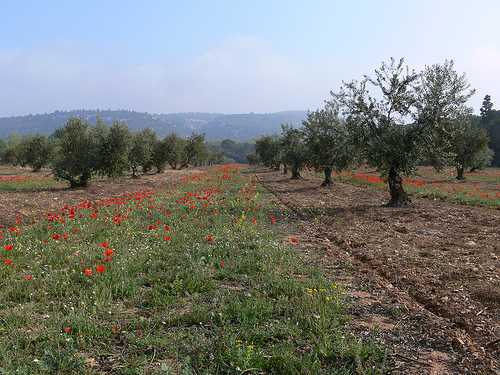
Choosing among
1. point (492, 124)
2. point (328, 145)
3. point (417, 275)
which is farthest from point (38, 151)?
point (492, 124)

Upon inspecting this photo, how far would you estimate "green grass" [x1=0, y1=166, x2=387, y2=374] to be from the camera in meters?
3.36

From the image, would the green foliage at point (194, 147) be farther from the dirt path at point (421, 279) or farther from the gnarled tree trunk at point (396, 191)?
the dirt path at point (421, 279)

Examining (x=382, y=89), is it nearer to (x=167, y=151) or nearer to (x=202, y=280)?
(x=202, y=280)

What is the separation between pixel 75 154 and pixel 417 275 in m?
22.8

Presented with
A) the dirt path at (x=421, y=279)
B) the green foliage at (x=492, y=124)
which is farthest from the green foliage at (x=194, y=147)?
the green foliage at (x=492, y=124)

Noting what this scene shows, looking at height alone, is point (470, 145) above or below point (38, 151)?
above

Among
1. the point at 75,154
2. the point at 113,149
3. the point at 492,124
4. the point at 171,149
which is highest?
the point at 492,124

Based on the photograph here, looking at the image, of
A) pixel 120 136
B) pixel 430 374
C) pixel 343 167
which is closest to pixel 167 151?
pixel 120 136

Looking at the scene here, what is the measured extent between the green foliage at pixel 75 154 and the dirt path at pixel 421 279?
17.1m

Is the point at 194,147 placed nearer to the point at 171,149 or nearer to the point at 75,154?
the point at 171,149

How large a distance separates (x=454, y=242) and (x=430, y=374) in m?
6.39

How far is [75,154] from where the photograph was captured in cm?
2105

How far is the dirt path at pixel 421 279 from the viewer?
3.72 metres

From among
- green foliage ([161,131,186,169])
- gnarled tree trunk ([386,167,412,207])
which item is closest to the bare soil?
gnarled tree trunk ([386,167,412,207])
